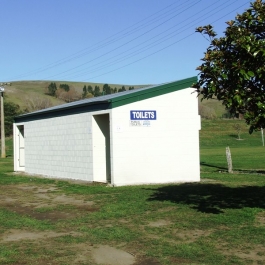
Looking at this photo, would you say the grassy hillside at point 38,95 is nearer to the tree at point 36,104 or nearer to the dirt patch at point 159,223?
the tree at point 36,104

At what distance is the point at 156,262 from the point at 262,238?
2.15 m

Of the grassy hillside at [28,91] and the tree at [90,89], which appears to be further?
the tree at [90,89]

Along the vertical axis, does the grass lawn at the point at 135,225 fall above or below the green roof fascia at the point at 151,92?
below

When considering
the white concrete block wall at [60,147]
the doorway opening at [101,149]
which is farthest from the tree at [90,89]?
the doorway opening at [101,149]

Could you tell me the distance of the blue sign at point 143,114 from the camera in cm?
1664

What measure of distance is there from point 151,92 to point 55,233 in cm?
867

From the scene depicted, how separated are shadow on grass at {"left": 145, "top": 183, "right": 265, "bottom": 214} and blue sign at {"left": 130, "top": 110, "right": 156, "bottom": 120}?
8.47 feet

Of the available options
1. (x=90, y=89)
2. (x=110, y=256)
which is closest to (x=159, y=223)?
(x=110, y=256)

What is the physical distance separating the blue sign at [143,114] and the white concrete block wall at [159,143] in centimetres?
11

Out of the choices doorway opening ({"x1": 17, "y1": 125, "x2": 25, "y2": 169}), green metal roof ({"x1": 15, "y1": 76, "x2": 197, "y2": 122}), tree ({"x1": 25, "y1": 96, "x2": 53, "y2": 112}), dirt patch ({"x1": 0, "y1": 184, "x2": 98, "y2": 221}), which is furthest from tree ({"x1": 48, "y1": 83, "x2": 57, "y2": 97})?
dirt patch ({"x1": 0, "y1": 184, "x2": 98, "y2": 221})

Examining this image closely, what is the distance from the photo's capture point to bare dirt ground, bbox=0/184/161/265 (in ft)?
23.6

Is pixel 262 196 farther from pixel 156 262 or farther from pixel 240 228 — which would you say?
pixel 156 262

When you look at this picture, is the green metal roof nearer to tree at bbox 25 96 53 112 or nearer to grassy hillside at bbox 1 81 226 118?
tree at bbox 25 96 53 112

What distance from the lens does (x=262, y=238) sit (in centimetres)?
817
